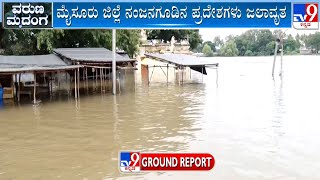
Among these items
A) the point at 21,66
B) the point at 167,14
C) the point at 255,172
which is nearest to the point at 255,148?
the point at 255,172

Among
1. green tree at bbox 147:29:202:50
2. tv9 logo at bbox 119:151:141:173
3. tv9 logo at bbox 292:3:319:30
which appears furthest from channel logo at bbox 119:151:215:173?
green tree at bbox 147:29:202:50

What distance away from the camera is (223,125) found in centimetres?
1277

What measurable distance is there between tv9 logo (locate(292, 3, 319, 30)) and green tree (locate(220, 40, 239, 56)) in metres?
105

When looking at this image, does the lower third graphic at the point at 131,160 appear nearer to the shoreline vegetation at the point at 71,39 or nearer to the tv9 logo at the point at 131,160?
the tv9 logo at the point at 131,160

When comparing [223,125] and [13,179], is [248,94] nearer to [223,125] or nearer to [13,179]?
[223,125]

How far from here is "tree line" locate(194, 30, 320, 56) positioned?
10962cm

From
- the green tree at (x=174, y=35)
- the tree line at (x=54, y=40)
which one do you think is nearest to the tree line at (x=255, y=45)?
the green tree at (x=174, y=35)

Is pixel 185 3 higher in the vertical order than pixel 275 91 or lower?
higher

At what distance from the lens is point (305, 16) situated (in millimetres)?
12039

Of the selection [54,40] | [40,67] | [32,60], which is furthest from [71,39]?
[40,67]

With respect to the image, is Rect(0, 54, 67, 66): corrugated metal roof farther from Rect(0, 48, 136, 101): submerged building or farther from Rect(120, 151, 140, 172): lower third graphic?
Rect(120, 151, 140, 172): lower third graphic

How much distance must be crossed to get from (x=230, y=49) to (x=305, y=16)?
347 feet

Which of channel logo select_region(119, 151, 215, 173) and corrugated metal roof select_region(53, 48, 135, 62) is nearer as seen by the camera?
channel logo select_region(119, 151, 215, 173)

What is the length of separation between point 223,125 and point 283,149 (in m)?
3.46
